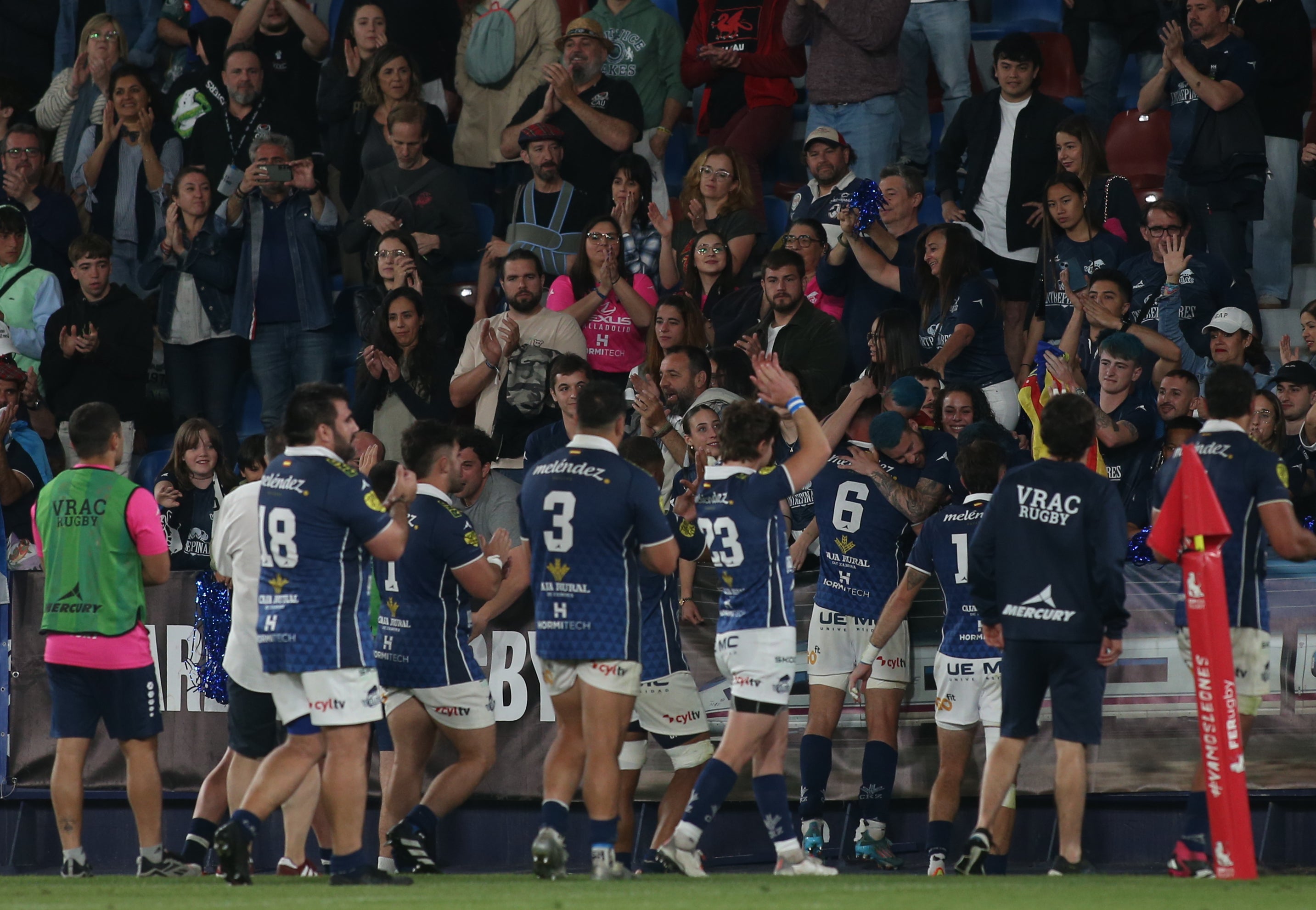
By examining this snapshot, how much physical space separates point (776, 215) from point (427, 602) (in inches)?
228

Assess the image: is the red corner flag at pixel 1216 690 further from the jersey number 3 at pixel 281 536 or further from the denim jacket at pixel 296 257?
the denim jacket at pixel 296 257

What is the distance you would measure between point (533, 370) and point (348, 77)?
3.85 metres

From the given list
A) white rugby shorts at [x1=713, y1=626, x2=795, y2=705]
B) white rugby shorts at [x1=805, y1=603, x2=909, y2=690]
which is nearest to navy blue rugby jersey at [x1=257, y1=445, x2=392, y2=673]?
white rugby shorts at [x1=713, y1=626, x2=795, y2=705]

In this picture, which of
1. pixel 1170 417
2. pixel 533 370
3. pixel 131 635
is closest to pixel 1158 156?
pixel 1170 417

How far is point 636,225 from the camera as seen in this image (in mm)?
12352

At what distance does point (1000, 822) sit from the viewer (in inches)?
319

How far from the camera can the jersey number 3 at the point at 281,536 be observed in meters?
7.32

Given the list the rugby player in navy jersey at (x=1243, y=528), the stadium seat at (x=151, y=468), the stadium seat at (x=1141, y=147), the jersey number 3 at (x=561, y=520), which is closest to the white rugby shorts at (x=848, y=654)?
the rugby player in navy jersey at (x=1243, y=528)

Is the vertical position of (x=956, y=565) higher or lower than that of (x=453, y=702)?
higher

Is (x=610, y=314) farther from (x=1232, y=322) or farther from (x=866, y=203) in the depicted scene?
(x=1232, y=322)

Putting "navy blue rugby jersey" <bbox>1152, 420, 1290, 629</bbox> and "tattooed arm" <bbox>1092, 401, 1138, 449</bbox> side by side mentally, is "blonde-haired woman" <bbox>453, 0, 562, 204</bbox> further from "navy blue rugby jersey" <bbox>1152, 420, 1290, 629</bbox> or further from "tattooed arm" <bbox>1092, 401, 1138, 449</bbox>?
"navy blue rugby jersey" <bbox>1152, 420, 1290, 629</bbox>

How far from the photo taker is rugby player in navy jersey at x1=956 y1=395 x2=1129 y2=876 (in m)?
7.55

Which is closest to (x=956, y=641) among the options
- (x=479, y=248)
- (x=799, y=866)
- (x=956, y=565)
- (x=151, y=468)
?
(x=956, y=565)

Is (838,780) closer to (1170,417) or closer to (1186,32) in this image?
(1170,417)
